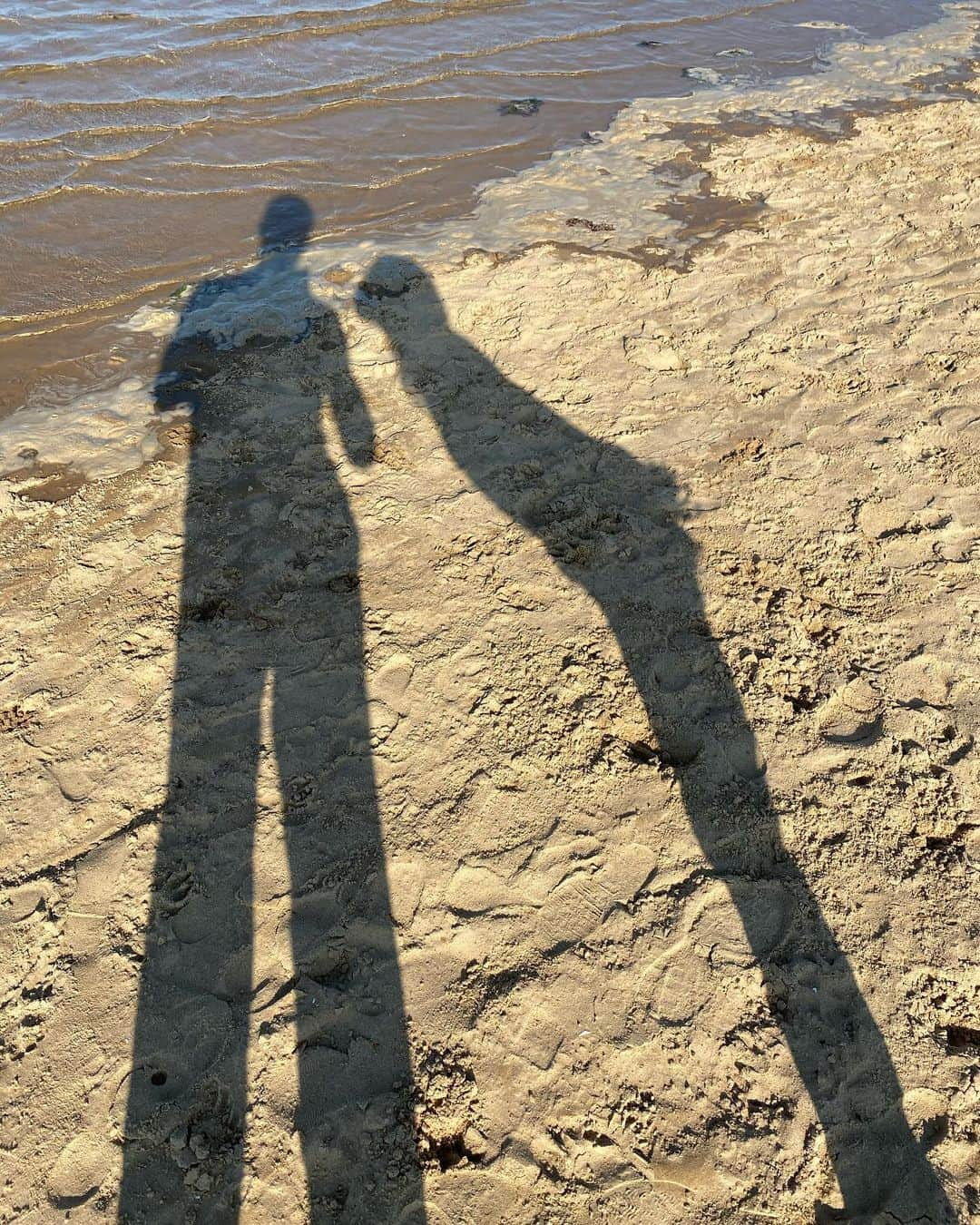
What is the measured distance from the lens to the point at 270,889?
3105 mm

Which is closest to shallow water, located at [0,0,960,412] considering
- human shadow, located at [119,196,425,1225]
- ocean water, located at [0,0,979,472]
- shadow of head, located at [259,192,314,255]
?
ocean water, located at [0,0,979,472]

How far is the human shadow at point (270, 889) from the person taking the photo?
2500 mm

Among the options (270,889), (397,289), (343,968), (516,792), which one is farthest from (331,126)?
(343,968)

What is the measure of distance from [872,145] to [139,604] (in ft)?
29.6

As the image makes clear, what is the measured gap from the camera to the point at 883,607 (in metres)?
3.94

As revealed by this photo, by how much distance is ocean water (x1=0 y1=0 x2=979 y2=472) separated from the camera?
6.89m

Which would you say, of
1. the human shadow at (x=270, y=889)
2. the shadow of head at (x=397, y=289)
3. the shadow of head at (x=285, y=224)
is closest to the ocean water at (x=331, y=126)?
the shadow of head at (x=285, y=224)

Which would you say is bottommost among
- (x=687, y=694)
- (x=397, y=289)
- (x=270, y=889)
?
(x=270, y=889)

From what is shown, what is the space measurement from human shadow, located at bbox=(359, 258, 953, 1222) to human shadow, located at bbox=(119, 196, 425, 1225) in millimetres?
971

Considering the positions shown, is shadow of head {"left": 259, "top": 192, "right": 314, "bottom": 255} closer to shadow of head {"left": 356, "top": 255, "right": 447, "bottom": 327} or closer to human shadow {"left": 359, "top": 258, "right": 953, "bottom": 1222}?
shadow of head {"left": 356, "top": 255, "right": 447, "bottom": 327}

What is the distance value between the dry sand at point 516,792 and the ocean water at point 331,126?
6.17 ft

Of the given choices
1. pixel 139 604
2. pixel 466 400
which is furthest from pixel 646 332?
pixel 139 604

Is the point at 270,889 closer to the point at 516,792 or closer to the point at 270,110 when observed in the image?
the point at 516,792

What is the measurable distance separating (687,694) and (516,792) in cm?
93
